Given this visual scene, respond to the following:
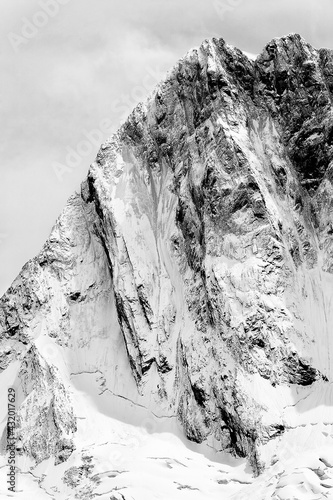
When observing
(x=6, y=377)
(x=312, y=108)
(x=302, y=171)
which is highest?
(x=312, y=108)

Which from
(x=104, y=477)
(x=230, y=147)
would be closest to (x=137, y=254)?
(x=230, y=147)

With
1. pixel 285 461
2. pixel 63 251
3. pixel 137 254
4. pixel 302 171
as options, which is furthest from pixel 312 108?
pixel 285 461

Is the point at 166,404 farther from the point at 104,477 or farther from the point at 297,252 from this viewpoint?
the point at 297,252

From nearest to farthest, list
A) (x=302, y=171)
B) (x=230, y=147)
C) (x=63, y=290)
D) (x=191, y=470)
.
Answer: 1. (x=191, y=470)
2. (x=230, y=147)
3. (x=302, y=171)
4. (x=63, y=290)

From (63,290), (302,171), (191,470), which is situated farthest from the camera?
(63,290)

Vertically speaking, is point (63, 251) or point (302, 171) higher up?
point (302, 171)

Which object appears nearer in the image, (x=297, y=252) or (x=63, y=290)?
(x=297, y=252)
